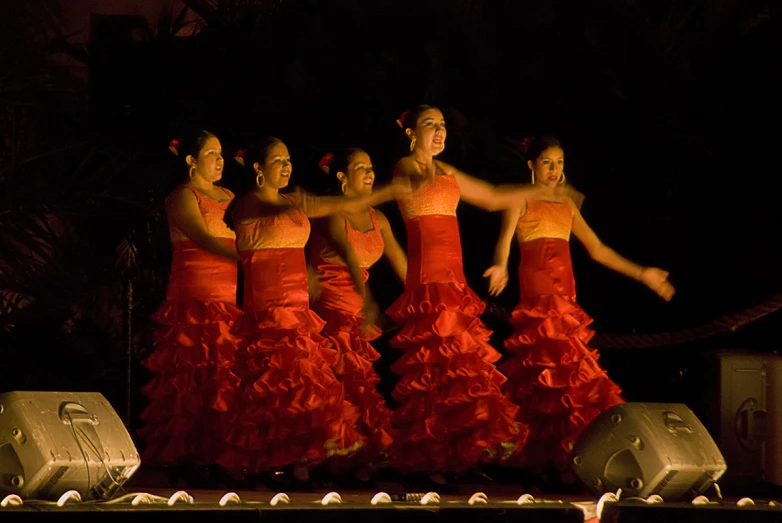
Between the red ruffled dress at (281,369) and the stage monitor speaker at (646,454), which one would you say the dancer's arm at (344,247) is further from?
the stage monitor speaker at (646,454)

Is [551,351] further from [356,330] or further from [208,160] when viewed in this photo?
[208,160]

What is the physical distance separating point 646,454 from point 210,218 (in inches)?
89.9

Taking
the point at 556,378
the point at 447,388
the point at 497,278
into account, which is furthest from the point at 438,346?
the point at 556,378

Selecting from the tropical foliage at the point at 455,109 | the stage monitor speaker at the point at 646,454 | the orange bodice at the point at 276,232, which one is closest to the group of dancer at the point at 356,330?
the orange bodice at the point at 276,232

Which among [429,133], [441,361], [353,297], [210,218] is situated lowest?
[441,361]

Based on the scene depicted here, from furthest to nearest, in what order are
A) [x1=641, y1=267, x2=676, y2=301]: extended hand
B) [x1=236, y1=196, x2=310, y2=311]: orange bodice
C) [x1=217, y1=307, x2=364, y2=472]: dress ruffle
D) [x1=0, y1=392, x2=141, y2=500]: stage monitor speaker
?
[x1=641, y1=267, x2=676, y2=301]: extended hand, [x1=236, y1=196, x2=310, y2=311]: orange bodice, [x1=217, y1=307, x2=364, y2=472]: dress ruffle, [x1=0, y1=392, x2=141, y2=500]: stage monitor speaker

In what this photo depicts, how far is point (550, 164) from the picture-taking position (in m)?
6.79

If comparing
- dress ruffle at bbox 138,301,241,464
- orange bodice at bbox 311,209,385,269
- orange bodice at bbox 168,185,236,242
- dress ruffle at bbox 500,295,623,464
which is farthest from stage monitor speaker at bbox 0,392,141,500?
dress ruffle at bbox 500,295,623,464

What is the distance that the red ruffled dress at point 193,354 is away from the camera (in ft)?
21.2

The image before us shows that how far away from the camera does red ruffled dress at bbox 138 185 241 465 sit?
6465mm

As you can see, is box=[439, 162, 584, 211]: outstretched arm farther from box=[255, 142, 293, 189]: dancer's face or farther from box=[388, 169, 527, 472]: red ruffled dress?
box=[255, 142, 293, 189]: dancer's face

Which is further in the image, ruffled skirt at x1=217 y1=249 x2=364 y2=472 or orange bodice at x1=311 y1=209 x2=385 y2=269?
orange bodice at x1=311 y1=209 x2=385 y2=269

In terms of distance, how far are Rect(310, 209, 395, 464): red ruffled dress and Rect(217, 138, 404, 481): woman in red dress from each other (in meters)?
0.09

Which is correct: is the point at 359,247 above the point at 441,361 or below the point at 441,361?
above
